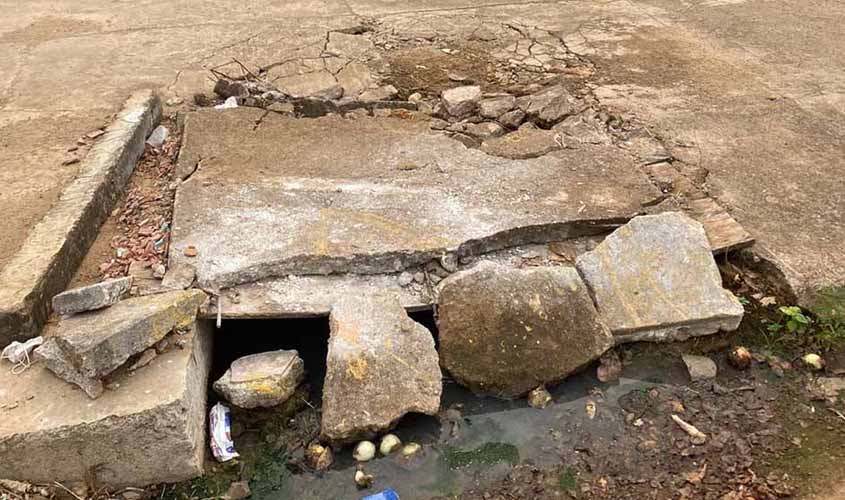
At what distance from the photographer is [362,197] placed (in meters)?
3.30

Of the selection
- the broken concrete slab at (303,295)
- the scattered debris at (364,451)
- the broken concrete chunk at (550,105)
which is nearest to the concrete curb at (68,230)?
the broken concrete slab at (303,295)

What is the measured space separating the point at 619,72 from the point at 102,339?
3913 mm

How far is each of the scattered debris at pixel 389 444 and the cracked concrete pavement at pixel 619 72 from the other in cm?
185

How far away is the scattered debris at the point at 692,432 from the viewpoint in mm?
2553

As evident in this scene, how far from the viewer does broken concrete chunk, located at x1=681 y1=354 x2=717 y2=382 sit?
2.83m

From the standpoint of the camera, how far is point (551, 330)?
2775mm

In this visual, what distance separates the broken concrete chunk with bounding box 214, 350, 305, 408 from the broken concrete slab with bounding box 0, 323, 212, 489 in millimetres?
194

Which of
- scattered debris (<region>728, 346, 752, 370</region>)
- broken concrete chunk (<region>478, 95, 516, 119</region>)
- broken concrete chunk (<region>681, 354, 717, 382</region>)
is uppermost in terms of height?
broken concrete chunk (<region>478, 95, 516, 119</region>)

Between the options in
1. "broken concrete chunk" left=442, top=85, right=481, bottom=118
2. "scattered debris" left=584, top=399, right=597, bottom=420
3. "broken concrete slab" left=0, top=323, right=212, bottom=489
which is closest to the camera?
"broken concrete slab" left=0, top=323, right=212, bottom=489

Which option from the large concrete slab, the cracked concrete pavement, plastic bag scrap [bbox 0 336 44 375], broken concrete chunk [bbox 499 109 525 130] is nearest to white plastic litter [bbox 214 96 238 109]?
the large concrete slab

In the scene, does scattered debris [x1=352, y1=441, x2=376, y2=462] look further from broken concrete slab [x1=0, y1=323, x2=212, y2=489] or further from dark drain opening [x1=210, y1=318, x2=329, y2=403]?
broken concrete slab [x1=0, y1=323, x2=212, y2=489]

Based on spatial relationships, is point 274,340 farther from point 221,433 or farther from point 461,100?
point 461,100

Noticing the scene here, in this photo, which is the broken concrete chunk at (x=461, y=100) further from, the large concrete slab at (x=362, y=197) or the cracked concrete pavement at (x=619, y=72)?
the cracked concrete pavement at (x=619, y=72)

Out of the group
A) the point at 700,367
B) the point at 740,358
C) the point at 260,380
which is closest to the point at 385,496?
the point at 260,380
